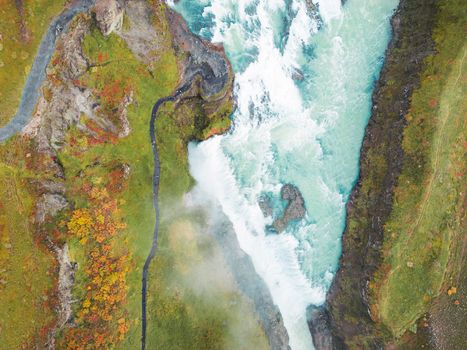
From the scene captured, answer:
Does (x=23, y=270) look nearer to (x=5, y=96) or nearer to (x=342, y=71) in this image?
(x=5, y=96)

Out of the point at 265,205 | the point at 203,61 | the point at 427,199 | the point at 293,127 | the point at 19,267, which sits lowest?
the point at 19,267

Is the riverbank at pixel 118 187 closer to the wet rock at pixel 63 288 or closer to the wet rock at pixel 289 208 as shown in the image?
the wet rock at pixel 63 288

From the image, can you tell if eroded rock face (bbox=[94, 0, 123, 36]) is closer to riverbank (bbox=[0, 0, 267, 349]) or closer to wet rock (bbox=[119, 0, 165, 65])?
riverbank (bbox=[0, 0, 267, 349])

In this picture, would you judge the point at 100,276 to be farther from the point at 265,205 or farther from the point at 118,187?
the point at 265,205

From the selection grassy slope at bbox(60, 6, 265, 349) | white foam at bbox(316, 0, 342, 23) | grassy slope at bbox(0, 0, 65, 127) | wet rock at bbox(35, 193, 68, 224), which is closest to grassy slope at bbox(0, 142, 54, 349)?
wet rock at bbox(35, 193, 68, 224)

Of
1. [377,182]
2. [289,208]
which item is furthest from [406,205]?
[289,208]

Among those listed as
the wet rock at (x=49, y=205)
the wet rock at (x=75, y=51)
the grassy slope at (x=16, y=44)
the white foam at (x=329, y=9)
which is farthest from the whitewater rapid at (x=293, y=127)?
the grassy slope at (x=16, y=44)
